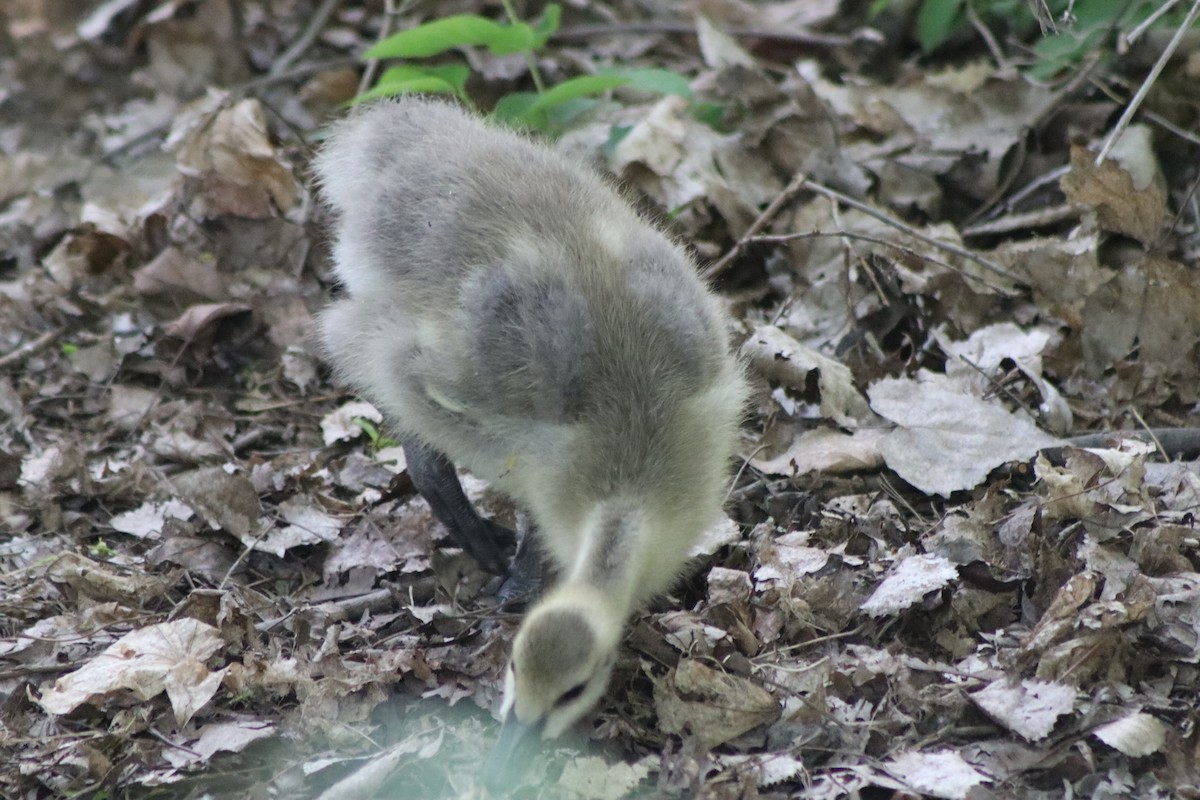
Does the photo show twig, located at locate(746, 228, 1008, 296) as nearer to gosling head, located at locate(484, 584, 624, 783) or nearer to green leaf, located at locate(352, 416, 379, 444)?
green leaf, located at locate(352, 416, 379, 444)

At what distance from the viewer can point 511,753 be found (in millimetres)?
3197

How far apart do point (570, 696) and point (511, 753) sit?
21 centimetres

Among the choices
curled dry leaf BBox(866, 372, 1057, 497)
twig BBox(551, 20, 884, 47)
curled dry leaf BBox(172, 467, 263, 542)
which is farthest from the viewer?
twig BBox(551, 20, 884, 47)

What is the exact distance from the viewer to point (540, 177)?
426cm

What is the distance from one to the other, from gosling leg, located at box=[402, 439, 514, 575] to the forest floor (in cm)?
15

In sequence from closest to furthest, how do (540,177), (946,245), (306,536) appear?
(540,177) → (306,536) → (946,245)

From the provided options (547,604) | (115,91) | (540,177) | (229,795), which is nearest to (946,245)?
(540,177)

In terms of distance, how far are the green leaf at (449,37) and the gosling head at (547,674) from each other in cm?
302

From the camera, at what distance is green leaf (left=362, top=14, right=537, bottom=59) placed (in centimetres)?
536

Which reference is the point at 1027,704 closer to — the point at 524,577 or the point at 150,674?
the point at 524,577

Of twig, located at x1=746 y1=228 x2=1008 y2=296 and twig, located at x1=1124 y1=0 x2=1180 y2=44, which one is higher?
twig, located at x1=1124 y1=0 x2=1180 y2=44

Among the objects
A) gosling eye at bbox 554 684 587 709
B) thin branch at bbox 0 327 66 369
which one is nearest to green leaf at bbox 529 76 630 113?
thin branch at bbox 0 327 66 369

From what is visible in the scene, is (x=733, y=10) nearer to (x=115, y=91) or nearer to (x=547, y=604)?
(x=115, y=91)

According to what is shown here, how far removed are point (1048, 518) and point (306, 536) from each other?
2.64 metres
